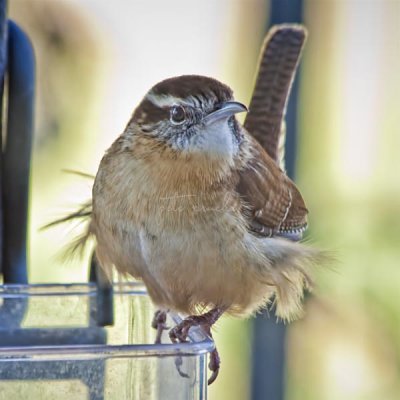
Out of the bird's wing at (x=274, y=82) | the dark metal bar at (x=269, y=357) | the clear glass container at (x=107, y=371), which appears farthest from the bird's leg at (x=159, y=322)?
the dark metal bar at (x=269, y=357)

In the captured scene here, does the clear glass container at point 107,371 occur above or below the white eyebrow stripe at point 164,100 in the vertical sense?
below

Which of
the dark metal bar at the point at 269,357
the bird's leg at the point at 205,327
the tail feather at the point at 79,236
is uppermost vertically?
the tail feather at the point at 79,236

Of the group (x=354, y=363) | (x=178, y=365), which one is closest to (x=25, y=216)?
(x=178, y=365)

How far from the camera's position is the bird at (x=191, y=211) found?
6.79 ft

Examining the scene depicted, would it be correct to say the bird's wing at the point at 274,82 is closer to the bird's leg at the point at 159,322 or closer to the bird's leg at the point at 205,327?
the bird's leg at the point at 205,327

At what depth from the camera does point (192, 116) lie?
206 cm

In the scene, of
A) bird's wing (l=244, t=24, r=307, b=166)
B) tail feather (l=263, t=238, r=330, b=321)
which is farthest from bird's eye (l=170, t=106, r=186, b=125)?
bird's wing (l=244, t=24, r=307, b=166)

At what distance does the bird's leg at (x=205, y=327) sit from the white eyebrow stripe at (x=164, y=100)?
44 cm

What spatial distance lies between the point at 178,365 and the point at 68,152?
2.39 metres

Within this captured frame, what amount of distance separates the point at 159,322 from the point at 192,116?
1.38 feet

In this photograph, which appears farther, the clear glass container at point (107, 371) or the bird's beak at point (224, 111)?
the bird's beak at point (224, 111)

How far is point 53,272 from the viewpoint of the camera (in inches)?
154

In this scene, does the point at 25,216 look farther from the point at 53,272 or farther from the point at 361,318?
the point at 361,318

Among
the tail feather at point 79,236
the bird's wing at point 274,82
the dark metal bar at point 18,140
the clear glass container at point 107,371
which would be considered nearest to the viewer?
the clear glass container at point 107,371
